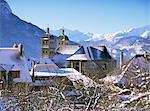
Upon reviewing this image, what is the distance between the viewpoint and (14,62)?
12531mm

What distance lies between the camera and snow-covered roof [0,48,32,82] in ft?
38.4

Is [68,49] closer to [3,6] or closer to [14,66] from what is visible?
[3,6]

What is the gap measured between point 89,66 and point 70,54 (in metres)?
3.29

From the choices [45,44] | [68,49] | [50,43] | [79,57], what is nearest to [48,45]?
[45,44]

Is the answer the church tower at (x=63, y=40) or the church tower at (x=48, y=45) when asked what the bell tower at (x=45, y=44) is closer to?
the church tower at (x=48, y=45)

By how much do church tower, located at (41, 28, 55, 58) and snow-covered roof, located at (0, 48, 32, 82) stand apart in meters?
11.9

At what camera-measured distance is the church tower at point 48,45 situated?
84.3ft

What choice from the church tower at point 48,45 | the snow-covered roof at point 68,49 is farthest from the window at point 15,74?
the church tower at point 48,45

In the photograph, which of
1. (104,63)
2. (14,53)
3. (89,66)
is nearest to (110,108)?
(14,53)

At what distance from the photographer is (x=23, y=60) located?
510 inches

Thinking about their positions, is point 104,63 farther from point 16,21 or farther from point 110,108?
point 110,108

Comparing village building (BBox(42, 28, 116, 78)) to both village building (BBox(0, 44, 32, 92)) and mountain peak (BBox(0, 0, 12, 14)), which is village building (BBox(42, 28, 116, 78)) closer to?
mountain peak (BBox(0, 0, 12, 14))

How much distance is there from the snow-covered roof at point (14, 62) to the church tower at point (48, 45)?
39.0ft

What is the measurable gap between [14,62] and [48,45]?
44.6ft
